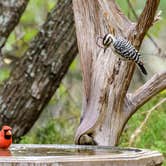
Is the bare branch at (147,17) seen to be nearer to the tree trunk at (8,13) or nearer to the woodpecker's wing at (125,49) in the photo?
the woodpecker's wing at (125,49)

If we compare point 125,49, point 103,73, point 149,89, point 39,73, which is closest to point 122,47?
point 125,49

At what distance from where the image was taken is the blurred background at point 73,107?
5793 mm

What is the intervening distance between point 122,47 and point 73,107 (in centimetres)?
292

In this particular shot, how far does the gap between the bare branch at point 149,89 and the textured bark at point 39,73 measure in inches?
65.0

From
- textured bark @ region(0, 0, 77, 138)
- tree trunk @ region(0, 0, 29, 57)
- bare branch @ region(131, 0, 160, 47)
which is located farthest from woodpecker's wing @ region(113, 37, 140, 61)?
tree trunk @ region(0, 0, 29, 57)

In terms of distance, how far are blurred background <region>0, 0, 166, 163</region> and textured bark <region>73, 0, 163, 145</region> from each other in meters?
1.02

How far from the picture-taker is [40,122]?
765cm

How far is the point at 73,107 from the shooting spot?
24.4 ft

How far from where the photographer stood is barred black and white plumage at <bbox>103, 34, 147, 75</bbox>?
14.2ft

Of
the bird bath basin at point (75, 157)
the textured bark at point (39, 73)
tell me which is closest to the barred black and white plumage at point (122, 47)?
the bird bath basin at point (75, 157)

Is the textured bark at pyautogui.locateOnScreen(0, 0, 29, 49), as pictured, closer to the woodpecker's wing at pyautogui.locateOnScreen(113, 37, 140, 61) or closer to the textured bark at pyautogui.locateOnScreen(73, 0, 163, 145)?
the textured bark at pyautogui.locateOnScreen(73, 0, 163, 145)

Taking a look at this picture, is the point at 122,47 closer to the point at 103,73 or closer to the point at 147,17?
the point at 103,73

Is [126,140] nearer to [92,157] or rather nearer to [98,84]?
[98,84]

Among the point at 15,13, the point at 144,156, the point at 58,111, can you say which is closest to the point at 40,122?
the point at 58,111
